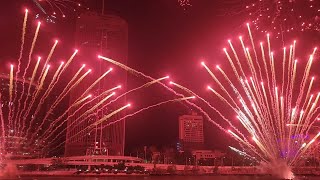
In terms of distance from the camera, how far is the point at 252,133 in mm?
42438

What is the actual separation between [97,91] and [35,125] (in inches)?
1017

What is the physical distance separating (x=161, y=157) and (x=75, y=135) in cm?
3229

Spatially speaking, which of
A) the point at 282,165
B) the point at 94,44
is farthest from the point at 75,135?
the point at 282,165

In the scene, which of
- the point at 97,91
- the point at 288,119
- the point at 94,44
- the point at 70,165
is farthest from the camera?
the point at 94,44

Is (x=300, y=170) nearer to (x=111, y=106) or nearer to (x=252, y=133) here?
(x=252, y=133)

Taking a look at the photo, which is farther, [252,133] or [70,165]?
[70,165]

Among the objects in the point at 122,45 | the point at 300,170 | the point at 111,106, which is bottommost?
the point at 300,170

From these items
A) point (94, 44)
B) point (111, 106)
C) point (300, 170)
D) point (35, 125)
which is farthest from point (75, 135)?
point (300, 170)

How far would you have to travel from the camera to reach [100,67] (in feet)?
442

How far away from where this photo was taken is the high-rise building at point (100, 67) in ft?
426

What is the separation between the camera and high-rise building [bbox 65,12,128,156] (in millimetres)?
129875

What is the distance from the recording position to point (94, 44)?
135m

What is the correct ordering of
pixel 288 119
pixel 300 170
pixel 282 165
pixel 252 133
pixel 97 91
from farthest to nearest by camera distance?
pixel 97 91, pixel 300 170, pixel 282 165, pixel 252 133, pixel 288 119

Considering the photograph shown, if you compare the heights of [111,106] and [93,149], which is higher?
[111,106]
